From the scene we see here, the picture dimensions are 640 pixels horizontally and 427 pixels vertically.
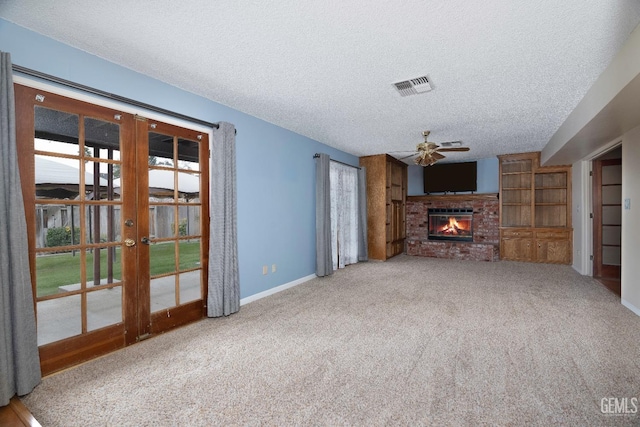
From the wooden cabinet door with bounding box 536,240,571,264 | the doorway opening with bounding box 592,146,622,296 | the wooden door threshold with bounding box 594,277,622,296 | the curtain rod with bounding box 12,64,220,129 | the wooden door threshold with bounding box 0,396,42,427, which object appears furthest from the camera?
the wooden cabinet door with bounding box 536,240,571,264

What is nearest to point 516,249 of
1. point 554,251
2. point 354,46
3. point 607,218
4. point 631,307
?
point 554,251

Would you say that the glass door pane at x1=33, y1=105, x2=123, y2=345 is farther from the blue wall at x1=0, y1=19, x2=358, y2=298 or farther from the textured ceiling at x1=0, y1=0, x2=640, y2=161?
the textured ceiling at x1=0, y1=0, x2=640, y2=161

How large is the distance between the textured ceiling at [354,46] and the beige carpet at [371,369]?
97.5 inches

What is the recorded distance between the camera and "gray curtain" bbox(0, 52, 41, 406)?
1.93m

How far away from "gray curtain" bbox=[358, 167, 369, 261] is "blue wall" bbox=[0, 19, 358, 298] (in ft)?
3.11

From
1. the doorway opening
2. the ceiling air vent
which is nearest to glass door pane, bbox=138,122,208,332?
the ceiling air vent

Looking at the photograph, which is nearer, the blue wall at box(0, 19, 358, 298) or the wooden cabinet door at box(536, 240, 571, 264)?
the blue wall at box(0, 19, 358, 298)

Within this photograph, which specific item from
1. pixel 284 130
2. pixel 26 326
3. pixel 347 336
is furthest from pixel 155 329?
pixel 284 130

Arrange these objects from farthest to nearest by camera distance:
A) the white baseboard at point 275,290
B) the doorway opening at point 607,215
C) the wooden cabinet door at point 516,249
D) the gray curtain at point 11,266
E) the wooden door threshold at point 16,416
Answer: the wooden cabinet door at point 516,249 < the doorway opening at point 607,215 < the white baseboard at point 275,290 < the gray curtain at point 11,266 < the wooden door threshold at point 16,416

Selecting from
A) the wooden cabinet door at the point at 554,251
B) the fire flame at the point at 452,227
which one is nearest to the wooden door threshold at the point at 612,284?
the wooden cabinet door at the point at 554,251

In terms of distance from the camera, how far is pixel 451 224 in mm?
8094

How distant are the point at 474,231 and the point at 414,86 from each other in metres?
5.70

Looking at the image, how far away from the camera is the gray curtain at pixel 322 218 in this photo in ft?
17.9

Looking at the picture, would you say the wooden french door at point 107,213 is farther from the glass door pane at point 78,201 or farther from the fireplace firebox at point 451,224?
the fireplace firebox at point 451,224
